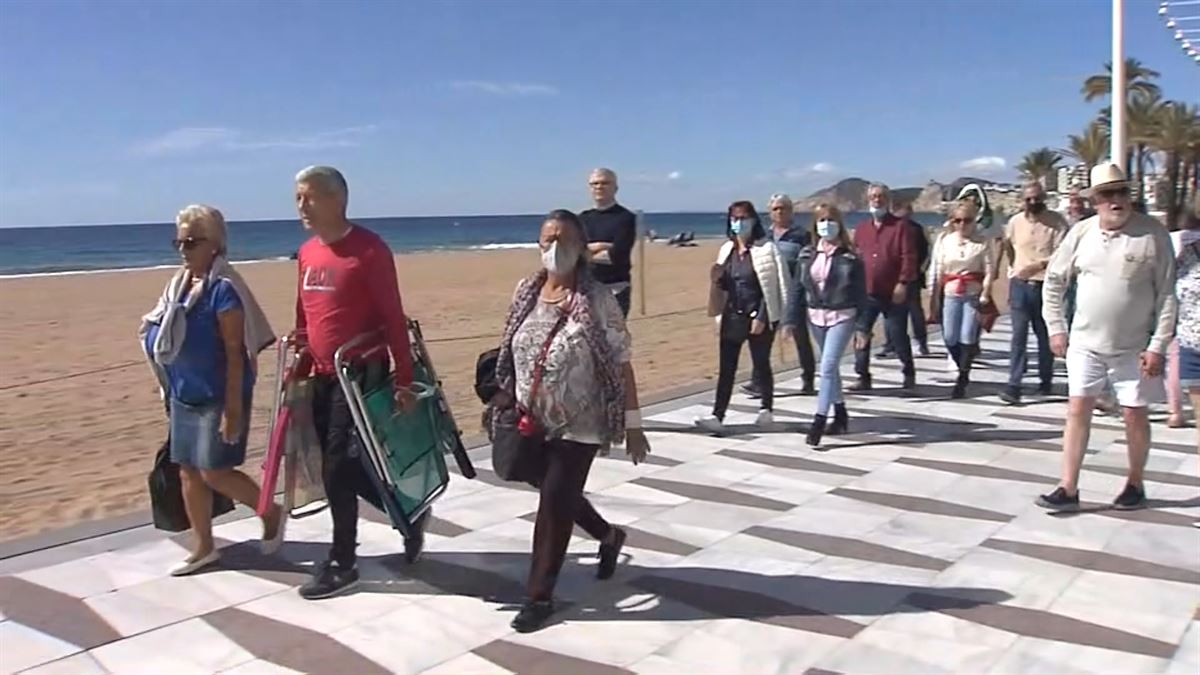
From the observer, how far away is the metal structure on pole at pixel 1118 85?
1157 centimetres

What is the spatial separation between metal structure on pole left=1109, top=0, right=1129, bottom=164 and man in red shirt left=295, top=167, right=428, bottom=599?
30.9 ft

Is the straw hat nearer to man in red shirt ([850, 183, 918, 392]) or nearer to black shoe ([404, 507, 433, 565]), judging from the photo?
black shoe ([404, 507, 433, 565])

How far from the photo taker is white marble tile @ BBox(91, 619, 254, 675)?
3.92m

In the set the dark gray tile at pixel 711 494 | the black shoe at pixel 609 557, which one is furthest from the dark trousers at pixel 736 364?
the black shoe at pixel 609 557

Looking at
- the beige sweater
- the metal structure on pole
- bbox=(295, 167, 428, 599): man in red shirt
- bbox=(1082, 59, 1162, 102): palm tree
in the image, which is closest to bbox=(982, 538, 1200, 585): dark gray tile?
the beige sweater

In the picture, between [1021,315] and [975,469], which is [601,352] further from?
[1021,315]

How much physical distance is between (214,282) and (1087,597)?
12.5 feet

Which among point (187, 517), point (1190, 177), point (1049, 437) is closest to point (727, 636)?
point (187, 517)

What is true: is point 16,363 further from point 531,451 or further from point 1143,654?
point 1143,654

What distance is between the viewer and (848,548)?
516cm

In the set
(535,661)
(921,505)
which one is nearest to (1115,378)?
(921,505)

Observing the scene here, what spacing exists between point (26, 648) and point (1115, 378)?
4961 millimetres

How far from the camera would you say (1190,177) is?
51938mm

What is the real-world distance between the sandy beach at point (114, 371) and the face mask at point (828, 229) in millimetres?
2952
